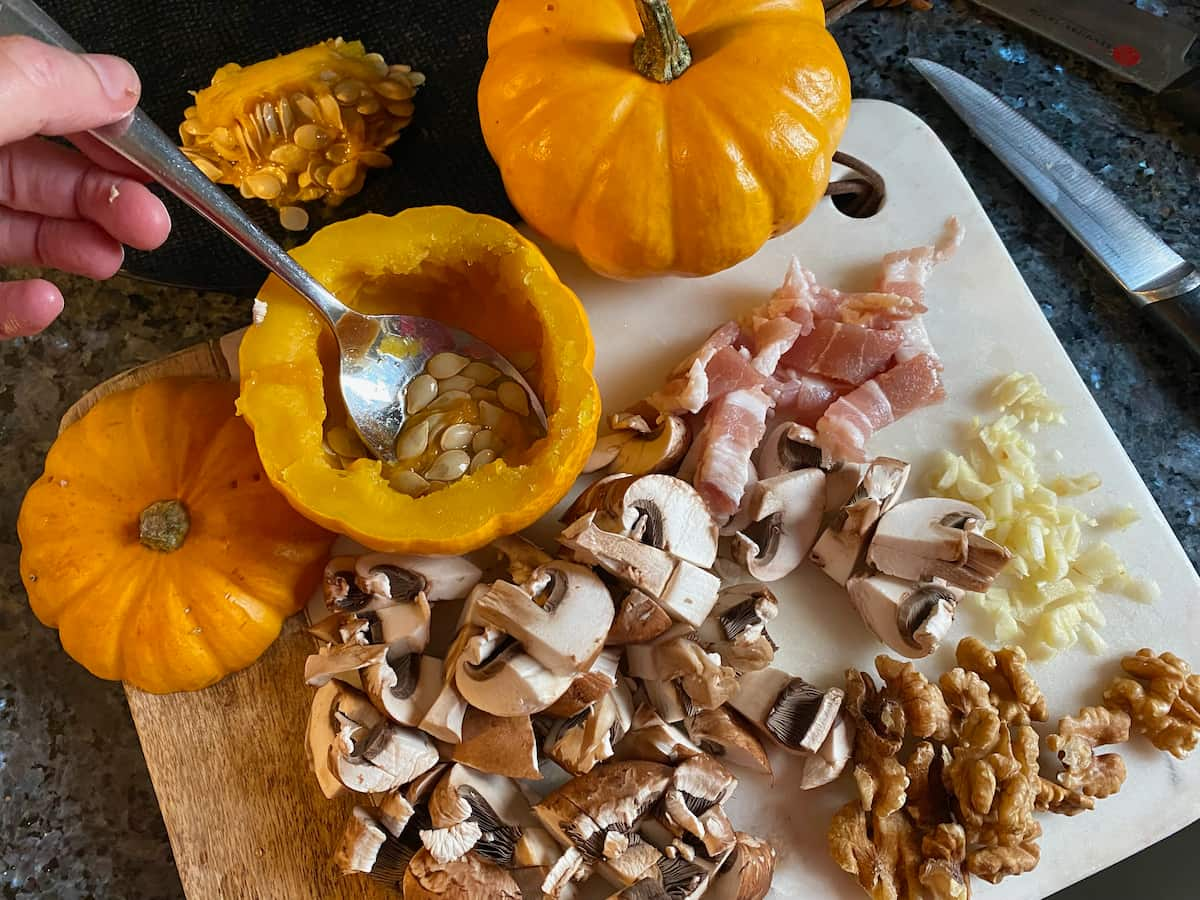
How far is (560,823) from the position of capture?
45.3 inches

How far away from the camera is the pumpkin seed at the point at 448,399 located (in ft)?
4.33

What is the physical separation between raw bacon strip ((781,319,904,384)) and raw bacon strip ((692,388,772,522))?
0.37 ft

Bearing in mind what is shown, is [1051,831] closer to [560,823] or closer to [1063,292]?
[560,823]

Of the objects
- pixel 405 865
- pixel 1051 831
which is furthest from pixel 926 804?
pixel 405 865

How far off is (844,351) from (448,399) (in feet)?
1.87

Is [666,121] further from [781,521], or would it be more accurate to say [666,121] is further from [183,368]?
[183,368]

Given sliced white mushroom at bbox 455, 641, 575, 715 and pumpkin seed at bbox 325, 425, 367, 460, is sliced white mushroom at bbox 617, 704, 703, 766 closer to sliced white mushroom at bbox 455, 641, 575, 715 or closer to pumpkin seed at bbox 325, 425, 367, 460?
sliced white mushroom at bbox 455, 641, 575, 715

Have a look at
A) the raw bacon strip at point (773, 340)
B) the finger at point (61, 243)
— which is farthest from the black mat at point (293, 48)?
the raw bacon strip at point (773, 340)

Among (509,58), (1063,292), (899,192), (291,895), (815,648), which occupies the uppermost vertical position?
(509,58)

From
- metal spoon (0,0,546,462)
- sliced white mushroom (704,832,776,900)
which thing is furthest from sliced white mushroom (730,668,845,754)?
metal spoon (0,0,546,462)

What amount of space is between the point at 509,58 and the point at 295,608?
31.0 inches

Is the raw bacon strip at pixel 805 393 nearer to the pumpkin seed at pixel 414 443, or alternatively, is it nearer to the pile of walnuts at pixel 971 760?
the pile of walnuts at pixel 971 760

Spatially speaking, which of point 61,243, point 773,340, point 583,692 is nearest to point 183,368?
point 61,243

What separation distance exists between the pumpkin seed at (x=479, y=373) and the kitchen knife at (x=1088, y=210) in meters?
0.90
